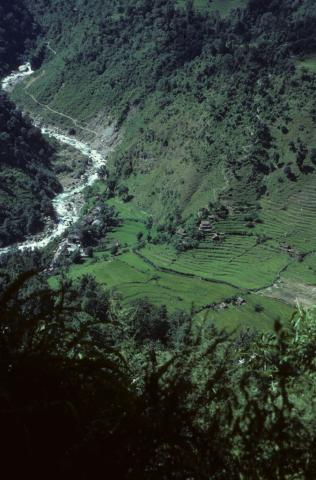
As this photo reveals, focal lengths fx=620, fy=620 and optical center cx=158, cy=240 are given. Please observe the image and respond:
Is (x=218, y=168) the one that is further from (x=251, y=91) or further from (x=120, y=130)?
(x=120, y=130)

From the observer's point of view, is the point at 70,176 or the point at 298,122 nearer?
the point at 298,122

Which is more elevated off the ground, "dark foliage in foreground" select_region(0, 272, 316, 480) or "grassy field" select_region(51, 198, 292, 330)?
"dark foliage in foreground" select_region(0, 272, 316, 480)

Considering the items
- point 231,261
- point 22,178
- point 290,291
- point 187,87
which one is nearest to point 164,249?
point 231,261

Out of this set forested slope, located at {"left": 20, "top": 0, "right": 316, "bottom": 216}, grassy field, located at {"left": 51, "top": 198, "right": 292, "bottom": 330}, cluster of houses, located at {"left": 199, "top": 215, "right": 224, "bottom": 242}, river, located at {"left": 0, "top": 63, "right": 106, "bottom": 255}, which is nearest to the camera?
grassy field, located at {"left": 51, "top": 198, "right": 292, "bottom": 330}

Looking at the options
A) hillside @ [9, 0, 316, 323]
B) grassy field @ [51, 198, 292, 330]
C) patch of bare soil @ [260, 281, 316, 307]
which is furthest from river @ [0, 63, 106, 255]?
patch of bare soil @ [260, 281, 316, 307]

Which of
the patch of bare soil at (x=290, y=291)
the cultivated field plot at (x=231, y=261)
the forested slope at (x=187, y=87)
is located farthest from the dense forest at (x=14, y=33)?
the patch of bare soil at (x=290, y=291)

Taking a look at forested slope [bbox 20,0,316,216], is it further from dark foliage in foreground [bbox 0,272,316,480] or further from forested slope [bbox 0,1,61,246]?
dark foliage in foreground [bbox 0,272,316,480]

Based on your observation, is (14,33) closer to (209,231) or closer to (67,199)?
(67,199)

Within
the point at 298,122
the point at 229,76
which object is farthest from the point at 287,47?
the point at 298,122
